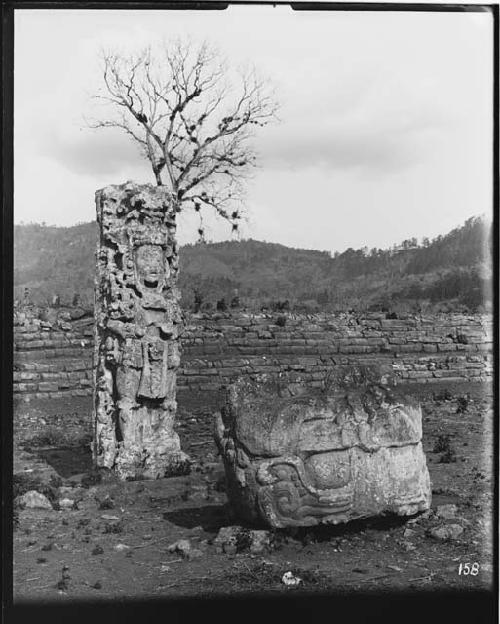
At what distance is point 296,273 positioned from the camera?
32125 mm

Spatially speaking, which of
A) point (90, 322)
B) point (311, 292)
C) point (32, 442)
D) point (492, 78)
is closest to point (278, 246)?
point (311, 292)

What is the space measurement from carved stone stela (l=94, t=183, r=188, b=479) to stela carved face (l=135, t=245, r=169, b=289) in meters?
0.01

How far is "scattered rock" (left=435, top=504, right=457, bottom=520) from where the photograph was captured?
744 cm

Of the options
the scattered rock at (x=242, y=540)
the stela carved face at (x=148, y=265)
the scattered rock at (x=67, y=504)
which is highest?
the stela carved face at (x=148, y=265)

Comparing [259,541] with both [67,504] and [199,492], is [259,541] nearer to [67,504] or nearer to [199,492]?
[199,492]

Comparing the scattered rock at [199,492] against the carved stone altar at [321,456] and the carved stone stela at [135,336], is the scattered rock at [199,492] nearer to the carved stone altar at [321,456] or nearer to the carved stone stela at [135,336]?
the carved stone stela at [135,336]

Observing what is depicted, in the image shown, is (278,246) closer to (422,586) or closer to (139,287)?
(139,287)

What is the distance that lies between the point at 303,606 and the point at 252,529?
2.99 ft

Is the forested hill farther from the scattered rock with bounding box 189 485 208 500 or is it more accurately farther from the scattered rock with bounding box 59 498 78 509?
the scattered rock with bounding box 59 498 78 509

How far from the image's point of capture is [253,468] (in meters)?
6.73

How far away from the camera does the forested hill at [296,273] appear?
969 inches

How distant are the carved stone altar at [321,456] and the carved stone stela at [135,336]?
2958mm

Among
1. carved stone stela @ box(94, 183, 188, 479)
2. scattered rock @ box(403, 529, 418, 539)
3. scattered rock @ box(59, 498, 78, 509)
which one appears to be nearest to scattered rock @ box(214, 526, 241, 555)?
scattered rock @ box(403, 529, 418, 539)

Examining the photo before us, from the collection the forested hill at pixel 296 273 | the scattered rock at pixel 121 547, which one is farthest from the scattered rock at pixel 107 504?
the forested hill at pixel 296 273
